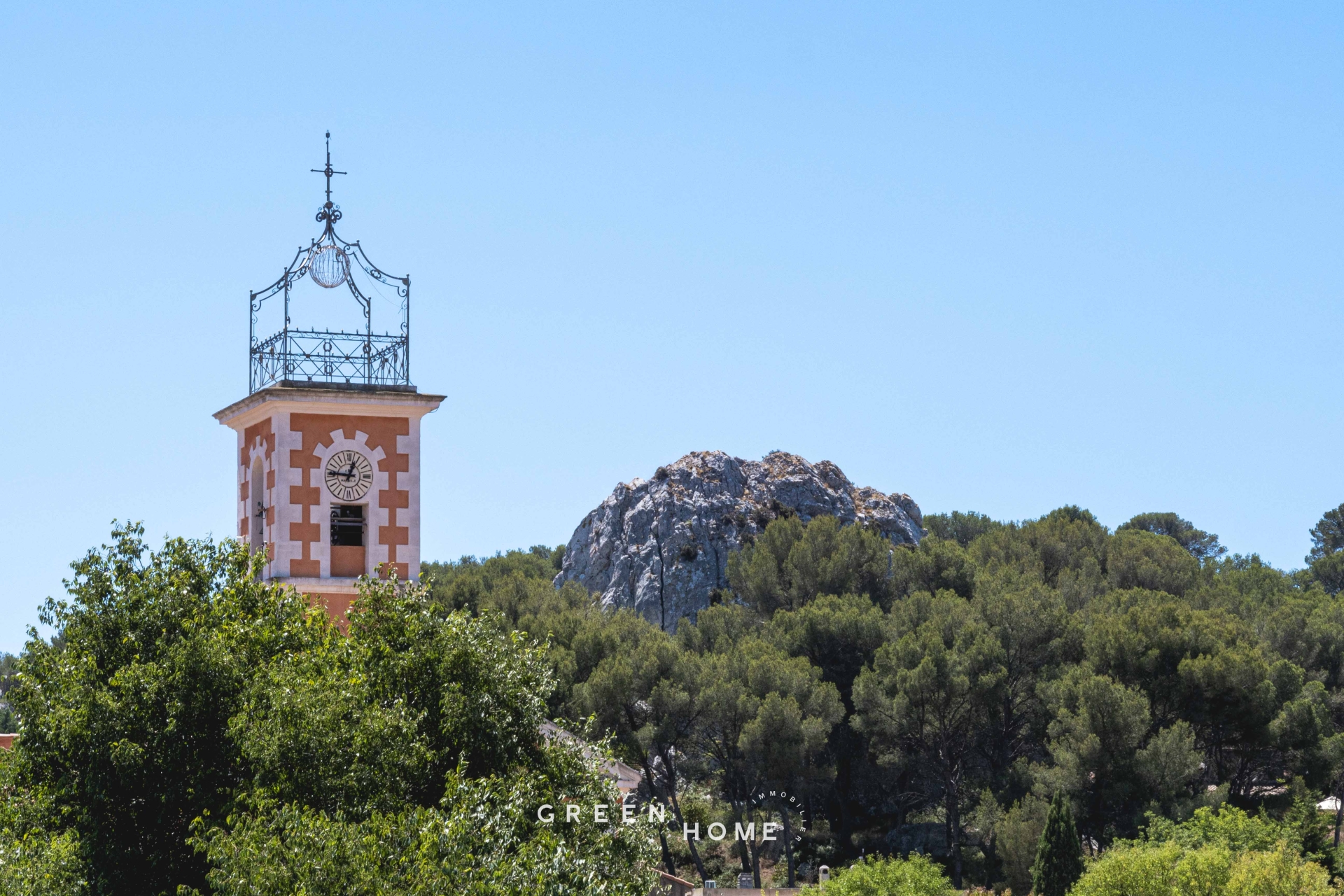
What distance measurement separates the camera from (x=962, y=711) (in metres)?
46.7

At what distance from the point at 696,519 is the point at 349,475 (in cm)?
4709

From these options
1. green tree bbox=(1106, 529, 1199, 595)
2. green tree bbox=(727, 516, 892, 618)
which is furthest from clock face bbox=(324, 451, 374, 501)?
green tree bbox=(1106, 529, 1199, 595)

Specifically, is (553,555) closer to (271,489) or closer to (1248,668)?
(1248,668)

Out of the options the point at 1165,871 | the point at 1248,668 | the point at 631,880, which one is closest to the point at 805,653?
the point at 1248,668

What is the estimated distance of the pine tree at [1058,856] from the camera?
35.9m

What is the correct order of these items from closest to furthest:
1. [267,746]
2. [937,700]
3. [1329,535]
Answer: [267,746] < [937,700] < [1329,535]

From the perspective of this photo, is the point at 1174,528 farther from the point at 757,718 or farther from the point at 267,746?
the point at 267,746

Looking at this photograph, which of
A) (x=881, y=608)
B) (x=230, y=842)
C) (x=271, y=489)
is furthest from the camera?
(x=881, y=608)

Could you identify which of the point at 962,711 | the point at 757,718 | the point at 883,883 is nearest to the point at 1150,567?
the point at 962,711

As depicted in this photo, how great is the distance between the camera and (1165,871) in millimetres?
29875

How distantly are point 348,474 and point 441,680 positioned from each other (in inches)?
164

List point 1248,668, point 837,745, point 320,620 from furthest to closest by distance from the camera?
point 837,745, point 1248,668, point 320,620

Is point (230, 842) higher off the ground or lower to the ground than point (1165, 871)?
higher

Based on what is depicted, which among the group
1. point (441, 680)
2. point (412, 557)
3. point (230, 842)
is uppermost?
point (412, 557)
